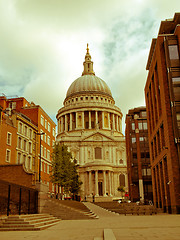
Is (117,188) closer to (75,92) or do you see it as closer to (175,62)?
(75,92)

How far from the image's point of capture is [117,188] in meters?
88.7

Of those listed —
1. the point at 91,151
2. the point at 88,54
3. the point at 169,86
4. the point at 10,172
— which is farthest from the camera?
the point at 88,54

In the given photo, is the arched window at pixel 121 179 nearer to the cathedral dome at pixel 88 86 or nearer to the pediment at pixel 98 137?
the pediment at pixel 98 137

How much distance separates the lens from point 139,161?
2525 inches

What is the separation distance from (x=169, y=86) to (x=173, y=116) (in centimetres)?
378

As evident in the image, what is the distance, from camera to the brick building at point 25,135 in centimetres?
3991

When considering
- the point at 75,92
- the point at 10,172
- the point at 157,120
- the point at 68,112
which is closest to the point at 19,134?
the point at 10,172

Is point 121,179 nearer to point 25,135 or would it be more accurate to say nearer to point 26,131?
point 26,131

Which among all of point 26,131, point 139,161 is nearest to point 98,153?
point 139,161

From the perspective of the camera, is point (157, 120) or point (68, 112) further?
point (68, 112)

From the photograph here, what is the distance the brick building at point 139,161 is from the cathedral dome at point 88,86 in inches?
2340

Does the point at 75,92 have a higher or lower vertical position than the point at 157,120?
higher

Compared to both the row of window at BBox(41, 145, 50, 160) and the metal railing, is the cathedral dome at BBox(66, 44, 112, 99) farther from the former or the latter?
the metal railing

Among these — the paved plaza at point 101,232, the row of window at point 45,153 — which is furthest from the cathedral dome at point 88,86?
the paved plaza at point 101,232
